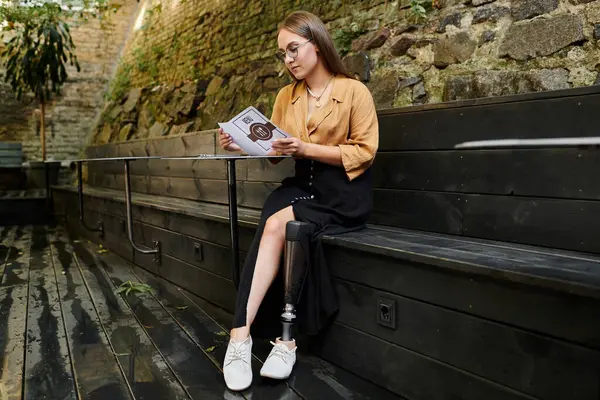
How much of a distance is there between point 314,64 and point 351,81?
0.15m

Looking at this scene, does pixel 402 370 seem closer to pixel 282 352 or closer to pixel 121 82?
pixel 282 352

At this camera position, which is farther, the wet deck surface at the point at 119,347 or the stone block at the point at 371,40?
the stone block at the point at 371,40

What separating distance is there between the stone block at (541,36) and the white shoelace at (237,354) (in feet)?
5.21

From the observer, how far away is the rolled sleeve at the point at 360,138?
191 cm

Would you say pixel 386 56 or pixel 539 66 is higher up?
pixel 386 56

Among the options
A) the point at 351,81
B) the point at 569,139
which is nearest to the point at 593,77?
the point at 569,139

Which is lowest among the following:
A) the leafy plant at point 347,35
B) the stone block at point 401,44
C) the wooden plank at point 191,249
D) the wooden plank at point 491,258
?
the wooden plank at point 191,249

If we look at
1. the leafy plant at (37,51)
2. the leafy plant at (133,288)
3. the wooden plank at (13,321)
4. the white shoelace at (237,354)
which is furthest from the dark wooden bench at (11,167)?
the white shoelace at (237,354)

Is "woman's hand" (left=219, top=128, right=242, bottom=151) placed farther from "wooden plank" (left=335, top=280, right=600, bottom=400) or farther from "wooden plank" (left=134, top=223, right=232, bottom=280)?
"wooden plank" (left=134, top=223, right=232, bottom=280)

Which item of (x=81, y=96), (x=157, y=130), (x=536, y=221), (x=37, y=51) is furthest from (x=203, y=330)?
(x=81, y=96)

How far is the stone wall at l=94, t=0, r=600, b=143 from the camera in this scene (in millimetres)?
2061

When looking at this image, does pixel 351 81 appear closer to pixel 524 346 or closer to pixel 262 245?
pixel 262 245

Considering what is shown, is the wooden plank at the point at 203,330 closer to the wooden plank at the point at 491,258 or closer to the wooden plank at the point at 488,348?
the wooden plank at the point at 488,348

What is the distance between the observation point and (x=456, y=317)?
1.53 m
